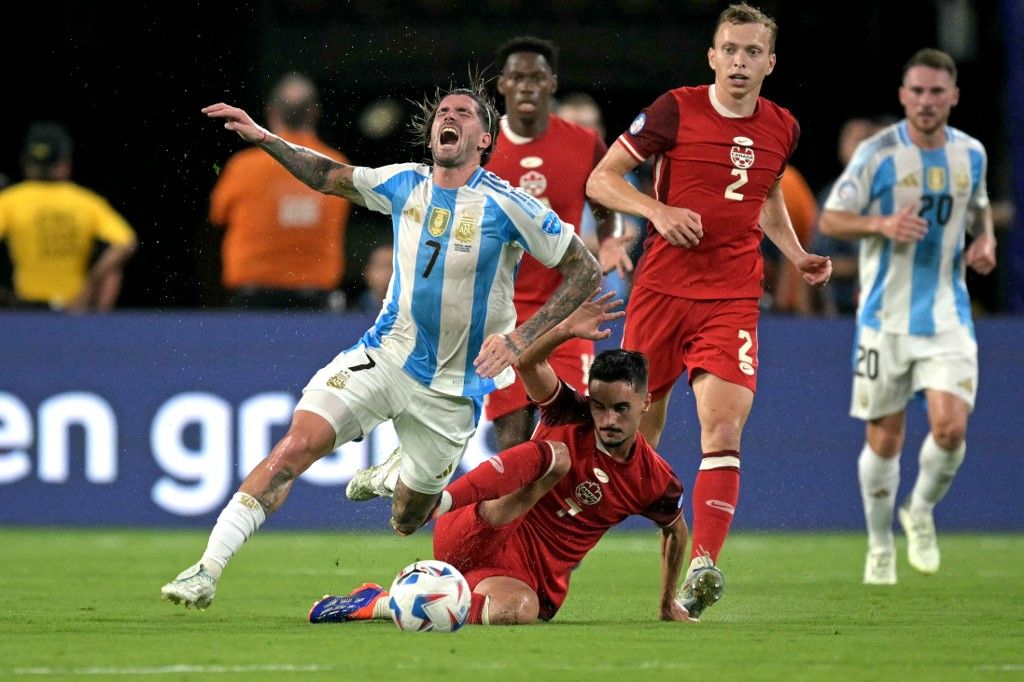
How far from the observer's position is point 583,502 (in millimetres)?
7719

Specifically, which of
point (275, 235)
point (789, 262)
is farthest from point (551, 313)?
point (789, 262)

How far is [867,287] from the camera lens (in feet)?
35.4

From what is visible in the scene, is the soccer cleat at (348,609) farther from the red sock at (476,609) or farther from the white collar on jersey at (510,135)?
the white collar on jersey at (510,135)

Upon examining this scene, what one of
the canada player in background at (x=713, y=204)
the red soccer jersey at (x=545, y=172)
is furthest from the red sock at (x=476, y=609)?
the red soccer jersey at (x=545, y=172)

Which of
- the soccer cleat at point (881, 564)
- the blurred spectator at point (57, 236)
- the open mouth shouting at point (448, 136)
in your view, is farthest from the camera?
the blurred spectator at point (57, 236)

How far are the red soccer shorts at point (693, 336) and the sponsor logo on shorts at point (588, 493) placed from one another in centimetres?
91

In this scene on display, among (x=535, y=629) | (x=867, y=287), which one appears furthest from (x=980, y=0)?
(x=535, y=629)

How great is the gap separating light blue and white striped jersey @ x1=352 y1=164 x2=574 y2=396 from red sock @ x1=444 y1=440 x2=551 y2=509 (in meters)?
0.69

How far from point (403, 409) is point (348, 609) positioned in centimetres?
93

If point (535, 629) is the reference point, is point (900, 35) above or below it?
above

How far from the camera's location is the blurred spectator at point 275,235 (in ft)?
42.9

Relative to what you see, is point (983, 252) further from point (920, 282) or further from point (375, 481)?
point (375, 481)

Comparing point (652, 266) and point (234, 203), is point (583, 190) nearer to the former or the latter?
point (652, 266)

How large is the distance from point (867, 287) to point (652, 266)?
251 cm
